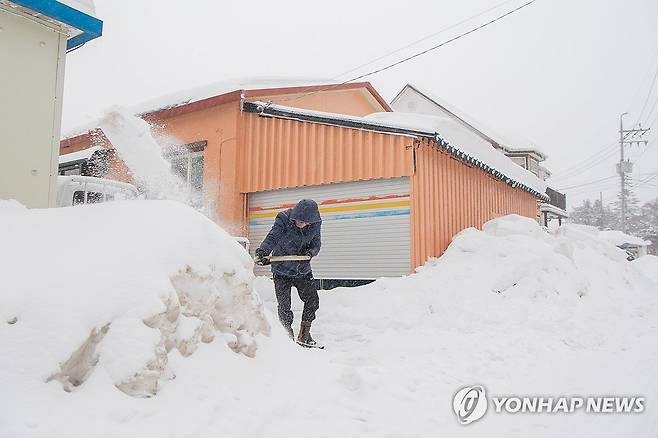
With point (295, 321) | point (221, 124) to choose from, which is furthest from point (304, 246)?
point (221, 124)

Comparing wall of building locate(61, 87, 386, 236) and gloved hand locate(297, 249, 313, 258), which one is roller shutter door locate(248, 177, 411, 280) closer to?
wall of building locate(61, 87, 386, 236)

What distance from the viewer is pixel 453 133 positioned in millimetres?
Answer: 9711

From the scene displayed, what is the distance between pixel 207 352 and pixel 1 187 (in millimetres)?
3274

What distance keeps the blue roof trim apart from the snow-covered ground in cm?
231

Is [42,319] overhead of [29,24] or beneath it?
beneath

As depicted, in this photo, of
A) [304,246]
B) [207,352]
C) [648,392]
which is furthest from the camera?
[304,246]

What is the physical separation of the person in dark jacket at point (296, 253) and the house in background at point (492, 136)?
19062mm

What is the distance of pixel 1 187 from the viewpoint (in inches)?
188

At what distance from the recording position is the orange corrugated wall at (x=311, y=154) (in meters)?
8.92

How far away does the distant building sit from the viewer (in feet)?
16.2

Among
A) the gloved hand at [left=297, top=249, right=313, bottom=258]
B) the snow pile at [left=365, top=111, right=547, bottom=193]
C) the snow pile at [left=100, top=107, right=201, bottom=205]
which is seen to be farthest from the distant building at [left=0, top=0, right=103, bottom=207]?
the snow pile at [left=365, top=111, right=547, bottom=193]

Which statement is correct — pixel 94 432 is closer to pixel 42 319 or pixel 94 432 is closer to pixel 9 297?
pixel 42 319

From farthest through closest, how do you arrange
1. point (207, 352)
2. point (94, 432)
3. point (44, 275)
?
point (207, 352), point (44, 275), point (94, 432)

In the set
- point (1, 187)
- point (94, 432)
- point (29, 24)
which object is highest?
point (29, 24)
